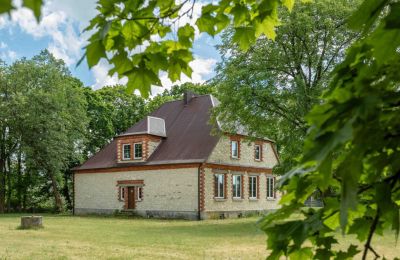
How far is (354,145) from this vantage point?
4.47ft

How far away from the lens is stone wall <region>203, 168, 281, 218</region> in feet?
99.8

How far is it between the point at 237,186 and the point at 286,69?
410 inches

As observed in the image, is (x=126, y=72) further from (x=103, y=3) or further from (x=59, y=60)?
(x=59, y=60)

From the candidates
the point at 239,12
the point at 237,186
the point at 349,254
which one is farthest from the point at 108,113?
the point at 349,254

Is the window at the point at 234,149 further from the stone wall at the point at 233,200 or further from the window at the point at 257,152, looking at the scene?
the window at the point at 257,152

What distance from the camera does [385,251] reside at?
13711 millimetres

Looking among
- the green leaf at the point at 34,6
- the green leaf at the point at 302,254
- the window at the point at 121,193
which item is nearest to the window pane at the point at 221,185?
the window at the point at 121,193

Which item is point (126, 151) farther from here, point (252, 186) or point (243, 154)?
point (252, 186)

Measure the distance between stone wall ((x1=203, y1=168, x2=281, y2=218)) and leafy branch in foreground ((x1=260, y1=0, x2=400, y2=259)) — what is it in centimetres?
2810

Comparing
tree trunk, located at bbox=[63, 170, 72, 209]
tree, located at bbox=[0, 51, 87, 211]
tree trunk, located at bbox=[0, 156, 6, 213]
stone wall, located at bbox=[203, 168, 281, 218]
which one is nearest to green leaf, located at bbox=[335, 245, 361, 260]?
stone wall, located at bbox=[203, 168, 281, 218]

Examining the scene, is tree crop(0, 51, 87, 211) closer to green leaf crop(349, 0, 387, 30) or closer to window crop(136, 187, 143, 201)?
window crop(136, 187, 143, 201)

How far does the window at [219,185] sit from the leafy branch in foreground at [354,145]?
96.4ft

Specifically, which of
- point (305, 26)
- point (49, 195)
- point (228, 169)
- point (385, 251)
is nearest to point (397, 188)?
point (385, 251)

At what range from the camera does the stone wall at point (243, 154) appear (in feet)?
104
